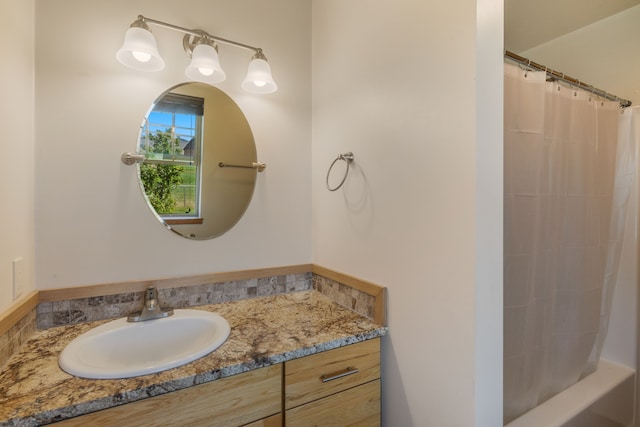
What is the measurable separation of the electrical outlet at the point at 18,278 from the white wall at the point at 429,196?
1204 mm

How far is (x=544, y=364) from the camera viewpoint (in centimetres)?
145

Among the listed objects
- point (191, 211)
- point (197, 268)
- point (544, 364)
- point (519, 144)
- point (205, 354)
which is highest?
point (519, 144)

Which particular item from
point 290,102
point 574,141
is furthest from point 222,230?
point 574,141

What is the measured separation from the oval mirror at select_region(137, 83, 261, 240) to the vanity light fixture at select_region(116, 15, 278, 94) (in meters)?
0.12

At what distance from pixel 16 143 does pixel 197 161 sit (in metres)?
0.60

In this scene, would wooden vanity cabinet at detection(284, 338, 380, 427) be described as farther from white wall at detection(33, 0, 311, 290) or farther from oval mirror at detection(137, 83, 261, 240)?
oval mirror at detection(137, 83, 261, 240)

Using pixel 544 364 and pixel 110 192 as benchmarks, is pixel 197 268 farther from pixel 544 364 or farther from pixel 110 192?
pixel 544 364

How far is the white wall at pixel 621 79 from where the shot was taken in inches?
67.7

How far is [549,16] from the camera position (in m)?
1.77

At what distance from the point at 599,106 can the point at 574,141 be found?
34 cm

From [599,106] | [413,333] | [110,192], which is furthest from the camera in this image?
[599,106]

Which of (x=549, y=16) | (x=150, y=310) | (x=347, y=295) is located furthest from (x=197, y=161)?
(x=549, y=16)

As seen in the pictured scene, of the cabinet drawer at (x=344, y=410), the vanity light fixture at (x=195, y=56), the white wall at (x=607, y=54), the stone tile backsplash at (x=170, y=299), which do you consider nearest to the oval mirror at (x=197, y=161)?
the vanity light fixture at (x=195, y=56)

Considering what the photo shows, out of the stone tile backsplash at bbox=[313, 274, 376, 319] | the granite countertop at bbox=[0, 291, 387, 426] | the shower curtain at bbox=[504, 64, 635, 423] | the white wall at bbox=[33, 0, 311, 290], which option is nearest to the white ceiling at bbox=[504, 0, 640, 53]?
the shower curtain at bbox=[504, 64, 635, 423]
